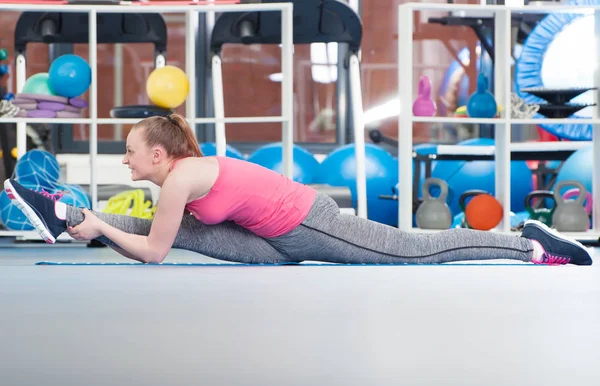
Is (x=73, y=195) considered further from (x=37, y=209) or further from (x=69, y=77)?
(x=37, y=209)

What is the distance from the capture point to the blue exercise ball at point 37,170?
3929 mm

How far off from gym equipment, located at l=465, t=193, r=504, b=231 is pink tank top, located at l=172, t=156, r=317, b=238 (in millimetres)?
1630

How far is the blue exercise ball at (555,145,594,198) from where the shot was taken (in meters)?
4.86

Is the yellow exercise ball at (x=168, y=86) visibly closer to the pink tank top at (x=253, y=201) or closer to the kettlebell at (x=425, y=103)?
the kettlebell at (x=425, y=103)

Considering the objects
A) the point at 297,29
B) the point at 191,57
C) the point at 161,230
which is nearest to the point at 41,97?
the point at 191,57

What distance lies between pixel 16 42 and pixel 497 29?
7.91 ft

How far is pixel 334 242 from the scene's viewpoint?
2.53m

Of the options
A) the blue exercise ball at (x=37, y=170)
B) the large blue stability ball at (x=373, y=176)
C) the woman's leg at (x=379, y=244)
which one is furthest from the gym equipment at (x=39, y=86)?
the large blue stability ball at (x=373, y=176)

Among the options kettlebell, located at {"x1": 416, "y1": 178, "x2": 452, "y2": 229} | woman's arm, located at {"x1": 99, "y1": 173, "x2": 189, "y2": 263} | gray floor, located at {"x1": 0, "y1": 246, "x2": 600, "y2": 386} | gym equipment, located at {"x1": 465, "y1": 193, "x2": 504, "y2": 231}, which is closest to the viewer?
gray floor, located at {"x1": 0, "y1": 246, "x2": 600, "y2": 386}

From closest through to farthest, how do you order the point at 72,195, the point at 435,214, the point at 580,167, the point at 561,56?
the point at 72,195, the point at 435,214, the point at 561,56, the point at 580,167

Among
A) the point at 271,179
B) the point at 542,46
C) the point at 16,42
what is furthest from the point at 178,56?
the point at 271,179

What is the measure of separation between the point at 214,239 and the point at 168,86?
149 centimetres

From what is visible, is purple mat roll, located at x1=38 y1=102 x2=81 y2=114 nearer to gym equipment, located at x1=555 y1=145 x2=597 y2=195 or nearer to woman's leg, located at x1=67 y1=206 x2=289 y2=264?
woman's leg, located at x1=67 y1=206 x2=289 y2=264

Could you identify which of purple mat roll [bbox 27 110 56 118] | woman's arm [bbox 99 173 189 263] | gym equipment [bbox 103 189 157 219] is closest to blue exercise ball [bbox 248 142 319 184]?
gym equipment [bbox 103 189 157 219]
